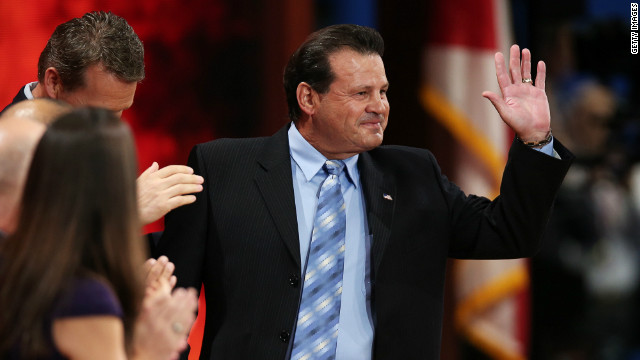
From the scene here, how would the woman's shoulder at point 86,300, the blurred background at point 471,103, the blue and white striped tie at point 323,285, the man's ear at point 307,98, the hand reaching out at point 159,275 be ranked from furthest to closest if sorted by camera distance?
the blurred background at point 471,103, the man's ear at point 307,98, the blue and white striped tie at point 323,285, the hand reaching out at point 159,275, the woman's shoulder at point 86,300

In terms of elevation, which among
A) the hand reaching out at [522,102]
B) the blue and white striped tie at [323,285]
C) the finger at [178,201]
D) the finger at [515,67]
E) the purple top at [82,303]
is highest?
the finger at [515,67]

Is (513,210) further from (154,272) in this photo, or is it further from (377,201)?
(154,272)

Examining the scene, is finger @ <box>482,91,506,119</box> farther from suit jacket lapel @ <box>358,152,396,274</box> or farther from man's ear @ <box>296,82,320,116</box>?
man's ear @ <box>296,82,320,116</box>

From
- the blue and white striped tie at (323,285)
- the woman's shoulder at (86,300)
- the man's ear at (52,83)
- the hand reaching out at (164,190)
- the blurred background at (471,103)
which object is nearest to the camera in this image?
the woman's shoulder at (86,300)

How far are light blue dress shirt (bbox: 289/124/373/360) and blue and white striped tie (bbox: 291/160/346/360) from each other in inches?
1.0

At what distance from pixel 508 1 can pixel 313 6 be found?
42.8 inches

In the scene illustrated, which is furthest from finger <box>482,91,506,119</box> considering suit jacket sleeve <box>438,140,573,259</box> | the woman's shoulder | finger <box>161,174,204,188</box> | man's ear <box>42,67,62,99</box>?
the woman's shoulder

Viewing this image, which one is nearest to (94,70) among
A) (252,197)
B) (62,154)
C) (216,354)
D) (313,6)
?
(252,197)

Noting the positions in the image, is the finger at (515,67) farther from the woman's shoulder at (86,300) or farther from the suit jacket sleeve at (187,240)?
the woman's shoulder at (86,300)

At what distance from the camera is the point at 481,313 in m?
4.37

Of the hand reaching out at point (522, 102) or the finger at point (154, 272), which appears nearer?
the finger at point (154, 272)

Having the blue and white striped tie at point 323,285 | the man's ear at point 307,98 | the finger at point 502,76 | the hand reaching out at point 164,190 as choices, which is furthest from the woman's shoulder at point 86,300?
the finger at point 502,76

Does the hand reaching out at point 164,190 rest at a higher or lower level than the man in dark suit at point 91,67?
lower

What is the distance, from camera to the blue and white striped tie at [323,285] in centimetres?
243
